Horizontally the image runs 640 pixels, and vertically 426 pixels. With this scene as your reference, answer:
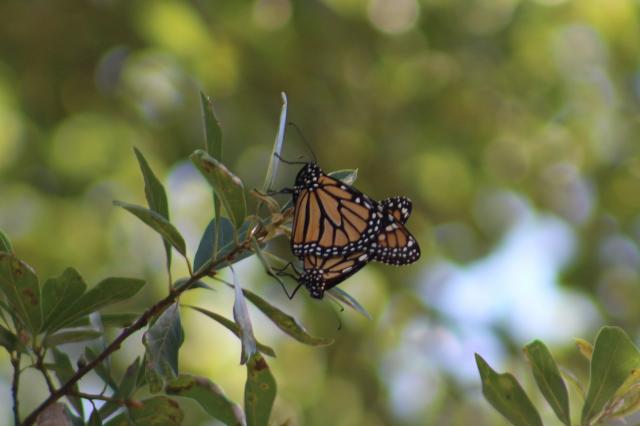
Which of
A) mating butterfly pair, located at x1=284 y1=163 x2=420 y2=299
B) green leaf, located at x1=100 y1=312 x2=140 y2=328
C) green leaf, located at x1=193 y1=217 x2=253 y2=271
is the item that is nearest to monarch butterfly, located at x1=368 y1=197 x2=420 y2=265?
mating butterfly pair, located at x1=284 y1=163 x2=420 y2=299

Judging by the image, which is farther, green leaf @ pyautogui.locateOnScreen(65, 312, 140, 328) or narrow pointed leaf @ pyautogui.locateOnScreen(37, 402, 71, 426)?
green leaf @ pyautogui.locateOnScreen(65, 312, 140, 328)

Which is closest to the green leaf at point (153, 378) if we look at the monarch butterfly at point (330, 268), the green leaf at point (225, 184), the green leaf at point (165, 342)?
the green leaf at point (165, 342)

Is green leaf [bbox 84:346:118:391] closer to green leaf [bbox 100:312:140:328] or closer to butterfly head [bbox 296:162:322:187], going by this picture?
green leaf [bbox 100:312:140:328]

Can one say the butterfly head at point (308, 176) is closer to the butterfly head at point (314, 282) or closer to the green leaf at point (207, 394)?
the butterfly head at point (314, 282)

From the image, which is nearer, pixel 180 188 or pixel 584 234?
pixel 180 188

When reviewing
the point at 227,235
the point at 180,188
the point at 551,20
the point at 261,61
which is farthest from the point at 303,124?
the point at 227,235

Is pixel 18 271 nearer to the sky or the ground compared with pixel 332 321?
nearer to the ground

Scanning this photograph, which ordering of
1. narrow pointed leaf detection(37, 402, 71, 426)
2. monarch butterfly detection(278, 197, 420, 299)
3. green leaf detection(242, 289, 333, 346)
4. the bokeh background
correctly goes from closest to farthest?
narrow pointed leaf detection(37, 402, 71, 426)
green leaf detection(242, 289, 333, 346)
monarch butterfly detection(278, 197, 420, 299)
the bokeh background

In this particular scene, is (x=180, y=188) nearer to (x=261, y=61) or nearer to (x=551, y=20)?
(x=261, y=61)
